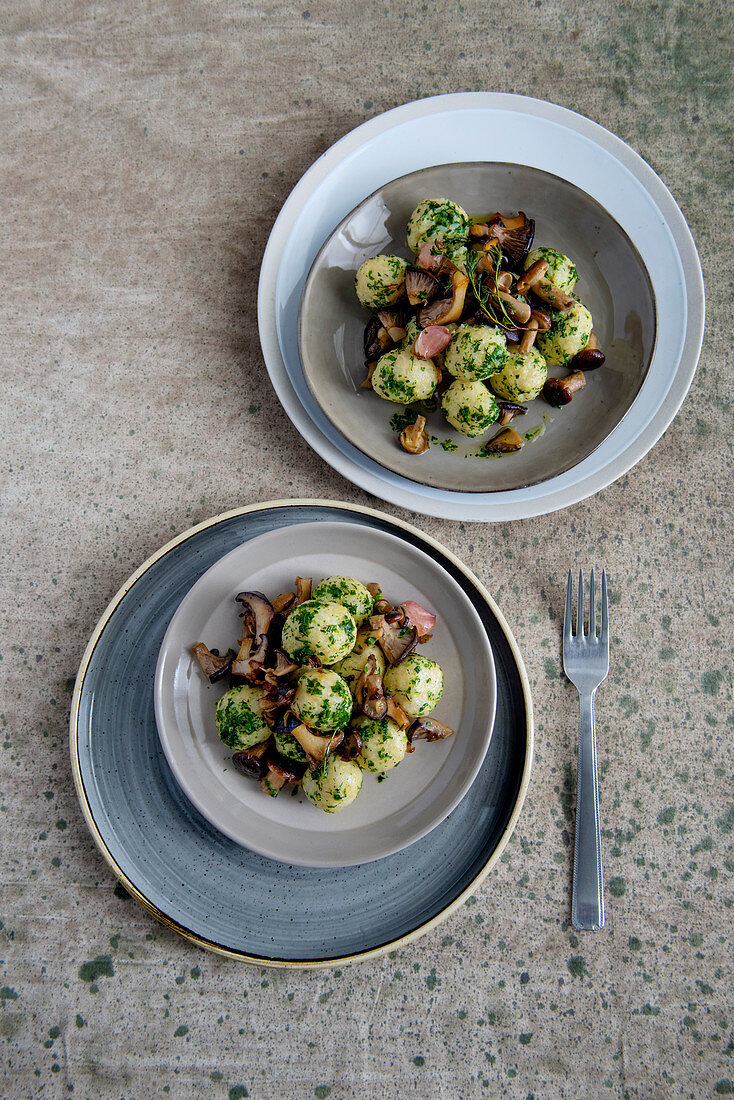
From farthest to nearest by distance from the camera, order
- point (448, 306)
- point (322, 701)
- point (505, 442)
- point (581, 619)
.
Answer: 1. point (581, 619)
2. point (505, 442)
3. point (448, 306)
4. point (322, 701)

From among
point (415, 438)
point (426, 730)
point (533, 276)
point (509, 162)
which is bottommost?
point (426, 730)

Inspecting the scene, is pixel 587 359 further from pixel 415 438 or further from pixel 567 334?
pixel 415 438

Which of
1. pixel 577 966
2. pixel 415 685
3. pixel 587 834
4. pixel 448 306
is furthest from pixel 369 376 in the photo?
pixel 577 966

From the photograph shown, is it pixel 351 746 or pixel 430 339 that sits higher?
pixel 430 339

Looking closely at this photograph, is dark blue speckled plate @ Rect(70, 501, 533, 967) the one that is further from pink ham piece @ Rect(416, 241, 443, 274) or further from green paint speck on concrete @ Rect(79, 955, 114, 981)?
pink ham piece @ Rect(416, 241, 443, 274)

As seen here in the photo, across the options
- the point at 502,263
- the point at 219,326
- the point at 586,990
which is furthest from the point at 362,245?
the point at 586,990

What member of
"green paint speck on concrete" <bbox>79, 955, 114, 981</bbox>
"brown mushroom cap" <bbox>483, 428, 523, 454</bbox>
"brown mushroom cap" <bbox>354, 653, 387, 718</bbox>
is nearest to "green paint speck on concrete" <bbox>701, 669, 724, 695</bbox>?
"brown mushroom cap" <bbox>483, 428, 523, 454</bbox>
